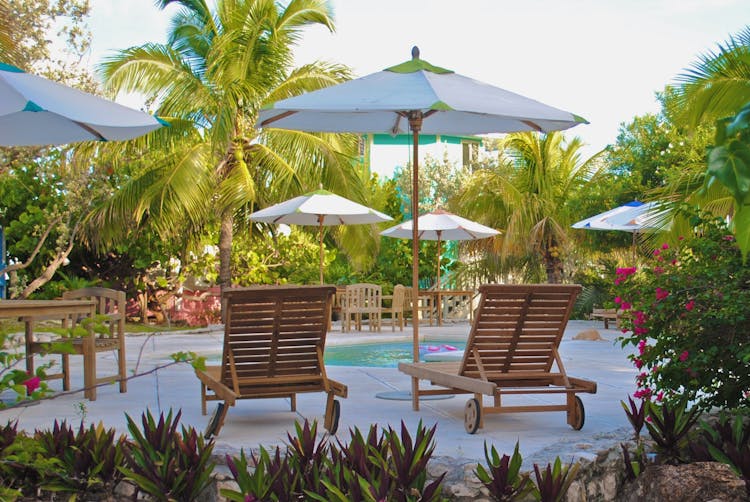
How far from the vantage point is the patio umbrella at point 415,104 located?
5594 millimetres

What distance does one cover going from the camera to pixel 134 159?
53.1ft

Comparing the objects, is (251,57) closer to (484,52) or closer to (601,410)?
(601,410)

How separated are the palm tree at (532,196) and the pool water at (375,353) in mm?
5749

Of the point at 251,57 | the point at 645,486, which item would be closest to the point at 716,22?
the point at 251,57

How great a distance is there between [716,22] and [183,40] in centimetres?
1858

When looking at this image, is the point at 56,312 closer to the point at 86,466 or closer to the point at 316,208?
the point at 86,466

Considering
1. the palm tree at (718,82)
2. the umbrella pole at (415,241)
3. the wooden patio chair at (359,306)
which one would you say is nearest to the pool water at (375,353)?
the wooden patio chair at (359,306)

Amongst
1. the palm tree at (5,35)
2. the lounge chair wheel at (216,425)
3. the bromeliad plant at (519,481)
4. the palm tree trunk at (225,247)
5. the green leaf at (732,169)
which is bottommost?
the bromeliad plant at (519,481)

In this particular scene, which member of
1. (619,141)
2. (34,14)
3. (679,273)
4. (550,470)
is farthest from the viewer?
(619,141)

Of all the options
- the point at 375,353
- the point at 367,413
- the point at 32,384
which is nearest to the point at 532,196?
the point at 375,353

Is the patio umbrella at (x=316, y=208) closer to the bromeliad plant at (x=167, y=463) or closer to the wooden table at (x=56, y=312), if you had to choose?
the wooden table at (x=56, y=312)

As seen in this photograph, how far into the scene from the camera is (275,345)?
555 cm

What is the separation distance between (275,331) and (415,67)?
7.32 ft

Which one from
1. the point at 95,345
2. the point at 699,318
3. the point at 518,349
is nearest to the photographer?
the point at 699,318
